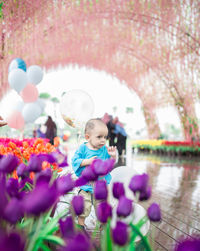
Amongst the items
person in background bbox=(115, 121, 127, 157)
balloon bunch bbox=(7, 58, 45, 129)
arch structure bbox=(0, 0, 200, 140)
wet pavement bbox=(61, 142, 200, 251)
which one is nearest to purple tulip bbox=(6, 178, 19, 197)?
wet pavement bbox=(61, 142, 200, 251)

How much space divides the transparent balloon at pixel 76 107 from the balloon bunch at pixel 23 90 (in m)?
1.44

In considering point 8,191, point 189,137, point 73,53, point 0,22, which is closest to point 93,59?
point 73,53

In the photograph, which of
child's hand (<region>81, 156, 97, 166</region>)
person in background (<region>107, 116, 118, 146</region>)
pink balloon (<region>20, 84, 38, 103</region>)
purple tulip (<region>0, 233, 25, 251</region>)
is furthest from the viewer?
person in background (<region>107, 116, 118, 146</region>)

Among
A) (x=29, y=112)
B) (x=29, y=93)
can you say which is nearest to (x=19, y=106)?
(x=29, y=112)

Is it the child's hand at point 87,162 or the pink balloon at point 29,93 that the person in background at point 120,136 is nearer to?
the pink balloon at point 29,93

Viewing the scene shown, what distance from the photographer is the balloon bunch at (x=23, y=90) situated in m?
6.05

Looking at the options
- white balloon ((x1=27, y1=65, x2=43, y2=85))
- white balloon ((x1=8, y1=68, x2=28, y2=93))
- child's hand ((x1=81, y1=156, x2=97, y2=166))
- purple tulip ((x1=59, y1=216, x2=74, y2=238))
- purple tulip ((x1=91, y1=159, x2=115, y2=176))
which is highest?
white balloon ((x1=27, y1=65, x2=43, y2=85))

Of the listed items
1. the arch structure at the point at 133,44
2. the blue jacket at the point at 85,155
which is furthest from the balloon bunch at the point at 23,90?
the blue jacket at the point at 85,155

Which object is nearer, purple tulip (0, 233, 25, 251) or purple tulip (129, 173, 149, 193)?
purple tulip (0, 233, 25, 251)

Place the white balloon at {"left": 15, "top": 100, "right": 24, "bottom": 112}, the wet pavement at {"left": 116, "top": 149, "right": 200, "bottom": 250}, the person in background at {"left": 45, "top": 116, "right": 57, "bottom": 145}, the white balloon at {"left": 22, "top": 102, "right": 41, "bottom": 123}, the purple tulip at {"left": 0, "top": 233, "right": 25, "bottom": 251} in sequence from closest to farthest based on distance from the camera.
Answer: the purple tulip at {"left": 0, "top": 233, "right": 25, "bottom": 251}
the wet pavement at {"left": 116, "top": 149, "right": 200, "bottom": 250}
the white balloon at {"left": 22, "top": 102, "right": 41, "bottom": 123}
the white balloon at {"left": 15, "top": 100, "right": 24, "bottom": 112}
the person in background at {"left": 45, "top": 116, "right": 57, "bottom": 145}

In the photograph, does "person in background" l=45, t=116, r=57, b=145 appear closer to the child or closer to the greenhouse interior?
the greenhouse interior

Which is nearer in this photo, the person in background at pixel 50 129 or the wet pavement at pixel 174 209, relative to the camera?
the wet pavement at pixel 174 209

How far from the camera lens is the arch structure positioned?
8.23m

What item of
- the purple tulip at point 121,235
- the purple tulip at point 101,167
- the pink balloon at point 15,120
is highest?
the pink balloon at point 15,120
